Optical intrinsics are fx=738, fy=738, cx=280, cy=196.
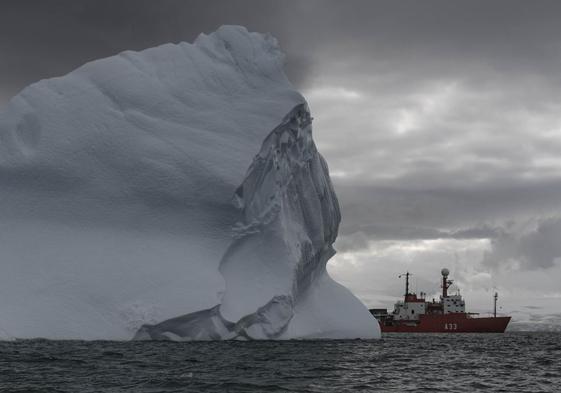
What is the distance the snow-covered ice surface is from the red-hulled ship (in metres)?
31.8

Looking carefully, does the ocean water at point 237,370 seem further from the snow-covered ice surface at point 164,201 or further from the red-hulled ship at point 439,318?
the red-hulled ship at point 439,318

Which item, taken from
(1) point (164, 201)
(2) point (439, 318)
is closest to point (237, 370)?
(1) point (164, 201)

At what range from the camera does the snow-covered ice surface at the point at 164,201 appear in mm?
18984

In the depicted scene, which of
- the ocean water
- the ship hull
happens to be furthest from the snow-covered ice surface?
the ship hull

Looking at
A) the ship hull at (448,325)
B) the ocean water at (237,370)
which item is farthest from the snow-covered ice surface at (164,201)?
the ship hull at (448,325)

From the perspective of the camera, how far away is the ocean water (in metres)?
11.4

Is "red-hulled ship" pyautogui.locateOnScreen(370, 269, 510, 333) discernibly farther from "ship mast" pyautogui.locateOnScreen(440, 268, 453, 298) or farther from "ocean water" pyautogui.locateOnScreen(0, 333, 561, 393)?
"ocean water" pyautogui.locateOnScreen(0, 333, 561, 393)

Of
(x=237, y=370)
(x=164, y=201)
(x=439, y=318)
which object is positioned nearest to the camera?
(x=237, y=370)

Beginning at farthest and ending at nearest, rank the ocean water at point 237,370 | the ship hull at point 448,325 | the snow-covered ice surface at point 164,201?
the ship hull at point 448,325
the snow-covered ice surface at point 164,201
the ocean water at point 237,370

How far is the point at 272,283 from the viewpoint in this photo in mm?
22062

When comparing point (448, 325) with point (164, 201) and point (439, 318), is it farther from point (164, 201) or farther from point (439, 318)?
point (164, 201)

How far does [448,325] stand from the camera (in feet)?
183

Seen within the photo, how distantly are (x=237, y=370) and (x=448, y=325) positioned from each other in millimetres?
44888

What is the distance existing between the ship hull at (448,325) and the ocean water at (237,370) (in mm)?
37272
